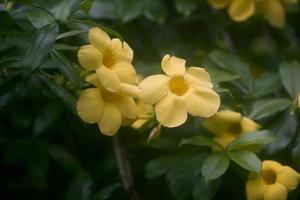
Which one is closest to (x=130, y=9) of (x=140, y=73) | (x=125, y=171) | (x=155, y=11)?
(x=155, y=11)

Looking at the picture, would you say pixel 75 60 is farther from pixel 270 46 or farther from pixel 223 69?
pixel 270 46

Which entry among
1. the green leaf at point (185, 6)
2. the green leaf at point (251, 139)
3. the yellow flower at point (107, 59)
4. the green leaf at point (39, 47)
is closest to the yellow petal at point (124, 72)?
the yellow flower at point (107, 59)

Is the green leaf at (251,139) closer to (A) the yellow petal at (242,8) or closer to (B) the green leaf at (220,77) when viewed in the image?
(B) the green leaf at (220,77)

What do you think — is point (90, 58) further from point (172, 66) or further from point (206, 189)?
point (206, 189)

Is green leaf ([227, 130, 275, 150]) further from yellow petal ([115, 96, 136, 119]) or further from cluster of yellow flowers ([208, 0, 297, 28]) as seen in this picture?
cluster of yellow flowers ([208, 0, 297, 28])

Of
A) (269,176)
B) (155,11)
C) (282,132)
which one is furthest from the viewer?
(155,11)

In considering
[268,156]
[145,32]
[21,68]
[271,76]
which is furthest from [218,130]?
[145,32]
